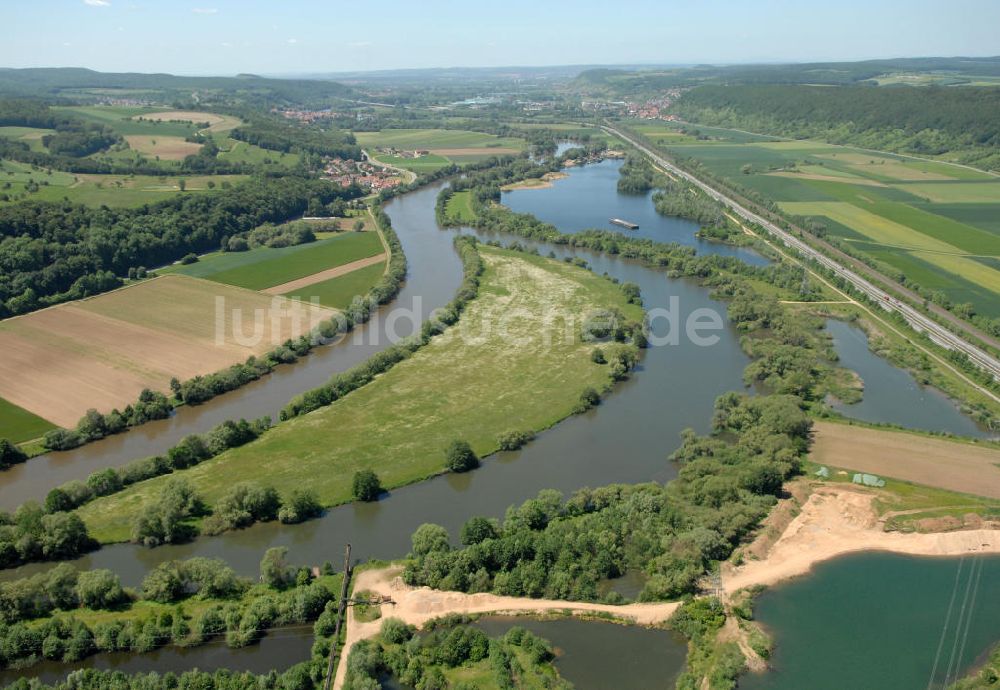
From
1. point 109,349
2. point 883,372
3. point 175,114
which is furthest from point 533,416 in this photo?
point 175,114

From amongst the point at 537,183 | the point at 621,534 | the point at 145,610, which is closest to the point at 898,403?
the point at 621,534

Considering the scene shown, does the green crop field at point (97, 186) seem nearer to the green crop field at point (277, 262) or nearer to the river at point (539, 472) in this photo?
the green crop field at point (277, 262)

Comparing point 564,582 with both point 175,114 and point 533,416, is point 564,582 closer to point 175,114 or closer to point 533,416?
point 533,416

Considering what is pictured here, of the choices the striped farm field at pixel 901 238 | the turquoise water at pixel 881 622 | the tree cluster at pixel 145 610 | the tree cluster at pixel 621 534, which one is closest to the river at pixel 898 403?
the tree cluster at pixel 621 534

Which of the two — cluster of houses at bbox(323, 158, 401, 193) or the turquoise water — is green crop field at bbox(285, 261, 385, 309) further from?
cluster of houses at bbox(323, 158, 401, 193)

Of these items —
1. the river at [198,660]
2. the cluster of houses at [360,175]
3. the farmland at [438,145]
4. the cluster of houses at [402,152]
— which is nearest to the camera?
the river at [198,660]

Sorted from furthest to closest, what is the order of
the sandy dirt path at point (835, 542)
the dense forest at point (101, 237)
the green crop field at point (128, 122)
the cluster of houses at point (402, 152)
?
the cluster of houses at point (402, 152), the green crop field at point (128, 122), the dense forest at point (101, 237), the sandy dirt path at point (835, 542)

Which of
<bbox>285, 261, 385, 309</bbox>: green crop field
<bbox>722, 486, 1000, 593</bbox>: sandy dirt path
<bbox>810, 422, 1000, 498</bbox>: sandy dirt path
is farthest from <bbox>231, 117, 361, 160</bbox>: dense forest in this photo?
<bbox>722, 486, 1000, 593</bbox>: sandy dirt path
